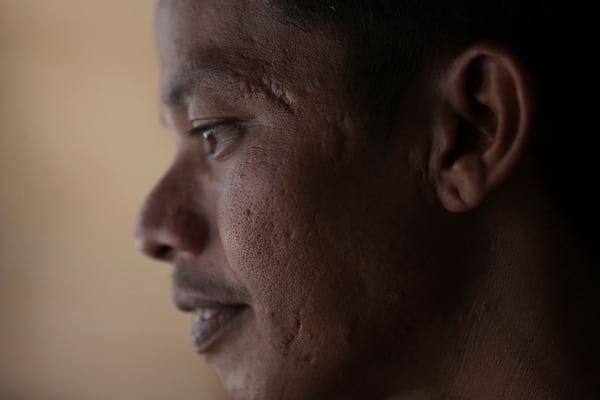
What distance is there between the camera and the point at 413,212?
66cm

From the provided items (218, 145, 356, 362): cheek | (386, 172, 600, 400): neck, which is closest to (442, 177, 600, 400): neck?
(386, 172, 600, 400): neck

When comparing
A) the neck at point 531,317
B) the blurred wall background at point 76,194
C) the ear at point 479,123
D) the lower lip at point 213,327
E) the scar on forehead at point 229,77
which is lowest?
the neck at point 531,317

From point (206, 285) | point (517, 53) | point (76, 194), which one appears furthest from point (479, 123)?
point (76, 194)

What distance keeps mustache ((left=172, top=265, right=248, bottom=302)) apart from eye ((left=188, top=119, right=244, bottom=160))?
0.14 m

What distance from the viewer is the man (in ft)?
2.15

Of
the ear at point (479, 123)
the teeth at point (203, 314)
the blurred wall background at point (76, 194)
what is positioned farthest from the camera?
the blurred wall background at point (76, 194)

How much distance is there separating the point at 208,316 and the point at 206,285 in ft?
0.16

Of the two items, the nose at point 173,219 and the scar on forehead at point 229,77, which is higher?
the scar on forehead at point 229,77

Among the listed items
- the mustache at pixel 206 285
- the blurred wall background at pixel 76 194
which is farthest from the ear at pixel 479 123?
the blurred wall background at pixel 76 194

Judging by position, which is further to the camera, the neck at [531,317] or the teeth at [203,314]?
the teeth at [203,314]

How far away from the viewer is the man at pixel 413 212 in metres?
0.66

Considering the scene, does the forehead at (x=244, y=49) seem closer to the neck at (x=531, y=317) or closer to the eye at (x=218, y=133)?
the eye at (x=218, y=133)

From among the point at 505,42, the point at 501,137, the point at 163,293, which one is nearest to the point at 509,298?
the point at 501,137

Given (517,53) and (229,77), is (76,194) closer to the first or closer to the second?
(229,77)
